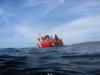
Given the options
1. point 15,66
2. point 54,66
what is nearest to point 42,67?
point 54,66

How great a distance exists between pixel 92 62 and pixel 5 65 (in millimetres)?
3758

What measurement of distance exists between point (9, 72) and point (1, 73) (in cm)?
29

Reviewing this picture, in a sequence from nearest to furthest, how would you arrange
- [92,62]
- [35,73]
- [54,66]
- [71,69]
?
[35,73] → [71,69] → [54,66] → [92,62]

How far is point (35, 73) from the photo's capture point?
8.10 m

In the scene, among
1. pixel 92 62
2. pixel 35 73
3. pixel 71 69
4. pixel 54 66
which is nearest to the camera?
pixel 35 73

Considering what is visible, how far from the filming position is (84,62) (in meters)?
9.99

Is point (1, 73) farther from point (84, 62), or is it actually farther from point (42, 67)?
point (84, 62)

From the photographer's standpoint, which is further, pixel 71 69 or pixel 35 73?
pixel 71 69

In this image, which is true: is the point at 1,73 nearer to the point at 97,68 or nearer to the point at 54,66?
the point at 54,66

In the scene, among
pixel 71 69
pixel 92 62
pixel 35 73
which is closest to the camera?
pixel 35 73

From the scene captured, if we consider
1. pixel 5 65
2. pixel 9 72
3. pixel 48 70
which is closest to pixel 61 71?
pixel 48 70

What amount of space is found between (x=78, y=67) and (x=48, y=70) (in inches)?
51.7

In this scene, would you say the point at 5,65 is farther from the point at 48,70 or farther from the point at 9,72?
the point at 48,70

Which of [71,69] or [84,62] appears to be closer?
[71,69]
